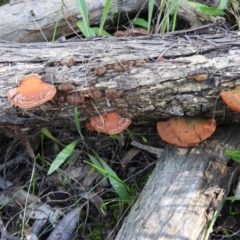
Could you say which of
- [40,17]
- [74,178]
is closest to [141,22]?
[40,17]

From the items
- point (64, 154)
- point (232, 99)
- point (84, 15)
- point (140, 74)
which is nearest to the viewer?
point (232, 99)

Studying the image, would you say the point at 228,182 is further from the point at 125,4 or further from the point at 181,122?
the point at 125,4

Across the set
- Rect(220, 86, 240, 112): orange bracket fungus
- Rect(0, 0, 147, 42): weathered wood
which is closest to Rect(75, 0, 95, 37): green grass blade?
Rect(0, 0, 147, 42): weathered wood

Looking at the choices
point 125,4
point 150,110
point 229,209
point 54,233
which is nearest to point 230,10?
point 125,4

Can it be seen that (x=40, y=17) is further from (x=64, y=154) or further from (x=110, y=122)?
(x=110, y=122)

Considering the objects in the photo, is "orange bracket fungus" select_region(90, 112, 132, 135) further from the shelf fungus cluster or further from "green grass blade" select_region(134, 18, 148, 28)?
"green grass blade" select_region(134, 18, 148, 28)

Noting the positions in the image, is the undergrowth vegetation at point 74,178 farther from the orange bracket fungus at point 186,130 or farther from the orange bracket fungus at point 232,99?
the orange bracket fungus at point 232,99
